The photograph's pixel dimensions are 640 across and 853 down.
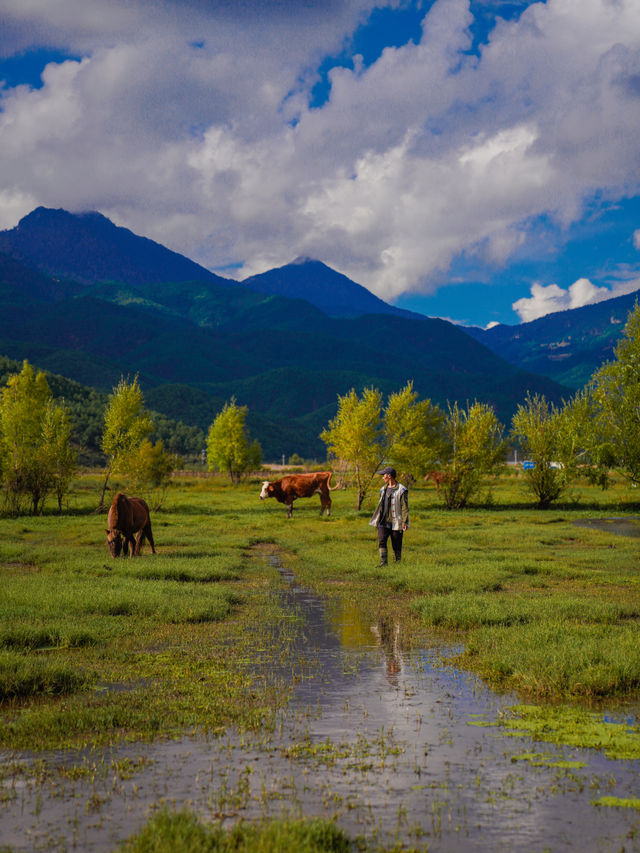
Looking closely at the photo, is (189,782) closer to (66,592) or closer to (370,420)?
(66,592)

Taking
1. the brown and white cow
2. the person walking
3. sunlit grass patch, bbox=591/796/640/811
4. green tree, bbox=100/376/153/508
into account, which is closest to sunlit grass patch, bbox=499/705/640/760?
sunlit grass patch, bbox=591/796/640/811

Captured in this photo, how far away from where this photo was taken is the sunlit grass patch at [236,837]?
452cm

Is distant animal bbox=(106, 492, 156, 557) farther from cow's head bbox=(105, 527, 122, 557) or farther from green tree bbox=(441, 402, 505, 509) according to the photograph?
green tree bbox=(441, 402, 505, 509)

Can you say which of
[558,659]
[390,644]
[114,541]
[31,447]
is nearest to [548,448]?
[31,447]

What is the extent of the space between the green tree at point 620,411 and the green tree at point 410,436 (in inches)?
394

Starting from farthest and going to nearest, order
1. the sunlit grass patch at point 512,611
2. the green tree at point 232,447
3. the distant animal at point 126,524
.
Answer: the green tree at point 232,447 → the distant animal at point 126,524 → the sunlit grass patch at point 512,611

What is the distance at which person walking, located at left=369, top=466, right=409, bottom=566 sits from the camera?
18812 millimetres

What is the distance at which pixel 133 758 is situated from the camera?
630 cm

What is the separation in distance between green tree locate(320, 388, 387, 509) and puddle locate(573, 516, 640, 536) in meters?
13.0

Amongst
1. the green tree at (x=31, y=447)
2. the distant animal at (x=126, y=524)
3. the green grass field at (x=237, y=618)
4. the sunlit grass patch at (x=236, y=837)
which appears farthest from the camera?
the green tree at (x=31, y=447)

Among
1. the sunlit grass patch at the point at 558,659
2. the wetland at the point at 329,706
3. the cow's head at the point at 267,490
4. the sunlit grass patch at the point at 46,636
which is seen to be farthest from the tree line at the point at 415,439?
the sunlit grass patch at the point at 558,659

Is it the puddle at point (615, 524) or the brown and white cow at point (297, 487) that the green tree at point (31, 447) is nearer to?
the brown and white cow at point (297, 487)

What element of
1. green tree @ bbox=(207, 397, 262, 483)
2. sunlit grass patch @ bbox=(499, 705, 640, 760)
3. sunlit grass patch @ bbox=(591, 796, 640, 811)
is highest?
green tree @ bbox=(207, 397, 262, 483)

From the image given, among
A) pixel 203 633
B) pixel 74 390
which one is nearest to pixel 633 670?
pixel 203 633
